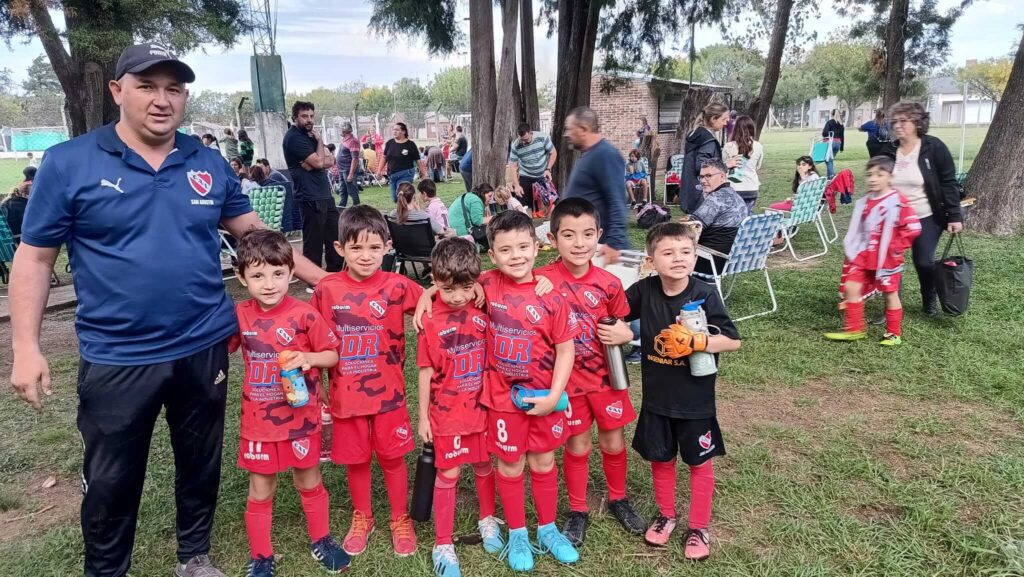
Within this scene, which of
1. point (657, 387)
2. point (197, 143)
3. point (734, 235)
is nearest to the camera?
point (197, 143)

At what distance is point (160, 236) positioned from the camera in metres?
2.15

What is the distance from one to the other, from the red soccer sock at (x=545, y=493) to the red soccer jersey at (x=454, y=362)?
1.08ft

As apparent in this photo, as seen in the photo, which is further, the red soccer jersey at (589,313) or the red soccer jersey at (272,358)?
the red soccer jersey at (589,313)

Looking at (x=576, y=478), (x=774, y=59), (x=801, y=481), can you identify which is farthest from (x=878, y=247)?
(x=774, y=59)

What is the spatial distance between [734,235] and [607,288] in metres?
3.01

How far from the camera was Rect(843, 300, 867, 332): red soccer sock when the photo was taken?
5.10 meters

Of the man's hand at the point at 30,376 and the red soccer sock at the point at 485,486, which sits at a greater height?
the man's hand at the point at 30,376

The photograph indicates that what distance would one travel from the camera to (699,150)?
593cm

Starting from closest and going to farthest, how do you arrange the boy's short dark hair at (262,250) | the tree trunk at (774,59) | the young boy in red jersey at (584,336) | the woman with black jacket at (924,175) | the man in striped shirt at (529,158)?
the boy's short dark hair at (262,250), the young boy in red jersey at (584,336), the woman with black jacket at (924,175), the man in striped shirt at (529,158), the tree trunk at (774,59)

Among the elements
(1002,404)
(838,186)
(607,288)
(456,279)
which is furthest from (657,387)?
(838,186)

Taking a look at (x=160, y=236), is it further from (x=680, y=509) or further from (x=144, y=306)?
(x=680, y=509)

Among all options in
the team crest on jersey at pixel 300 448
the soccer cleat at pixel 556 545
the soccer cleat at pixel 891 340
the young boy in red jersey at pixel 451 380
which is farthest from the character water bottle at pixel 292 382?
the soccer cleat at pixel 891 340

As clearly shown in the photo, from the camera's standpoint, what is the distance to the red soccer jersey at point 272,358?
240 centimetres

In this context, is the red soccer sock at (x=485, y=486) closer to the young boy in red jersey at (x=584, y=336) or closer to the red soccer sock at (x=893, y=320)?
the young boy in red jersey at (x=584, y=336)
